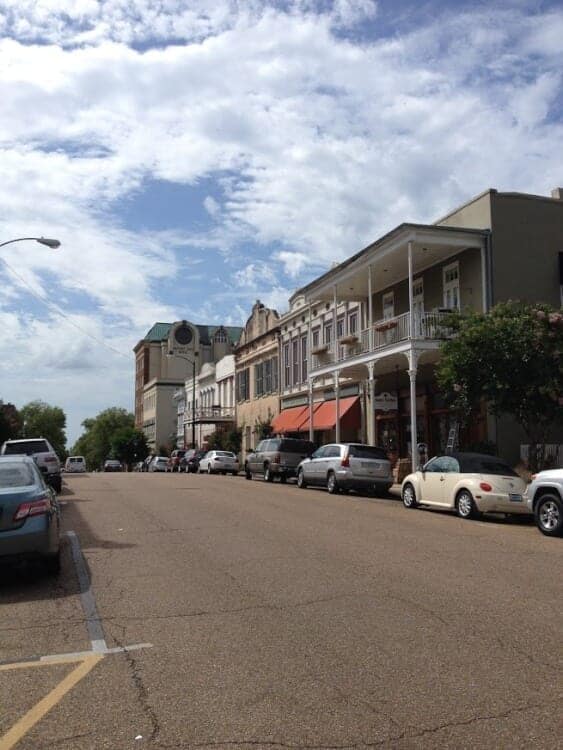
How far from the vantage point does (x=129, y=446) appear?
323 ft

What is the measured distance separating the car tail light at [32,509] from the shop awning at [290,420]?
97.6 ft

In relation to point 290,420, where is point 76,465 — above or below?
below

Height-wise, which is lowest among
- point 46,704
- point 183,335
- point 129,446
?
point 46,704

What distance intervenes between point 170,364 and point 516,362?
8847 cm

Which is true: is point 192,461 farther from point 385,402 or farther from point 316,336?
point 385,402

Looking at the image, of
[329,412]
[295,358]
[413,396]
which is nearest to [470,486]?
[413,396]

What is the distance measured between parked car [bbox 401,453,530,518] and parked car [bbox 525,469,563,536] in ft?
5.88

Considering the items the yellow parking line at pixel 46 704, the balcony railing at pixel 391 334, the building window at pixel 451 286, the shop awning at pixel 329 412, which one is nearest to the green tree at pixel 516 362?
the balcony railing at pixel 391 334

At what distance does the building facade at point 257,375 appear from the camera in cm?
4741

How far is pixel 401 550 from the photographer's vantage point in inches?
443

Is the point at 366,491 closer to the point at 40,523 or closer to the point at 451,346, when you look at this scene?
the point at 451,346

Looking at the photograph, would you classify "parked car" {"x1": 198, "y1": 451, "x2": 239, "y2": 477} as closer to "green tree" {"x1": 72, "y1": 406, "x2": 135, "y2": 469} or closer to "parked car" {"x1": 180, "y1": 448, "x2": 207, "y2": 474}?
"parked car" {"x1": 180, "y1": 448, "x2": 207, "y2": 474}

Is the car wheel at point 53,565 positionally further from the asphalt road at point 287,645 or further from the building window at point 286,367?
the building window at point 286,367

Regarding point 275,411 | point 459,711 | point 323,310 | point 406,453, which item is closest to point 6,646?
point 459,711
